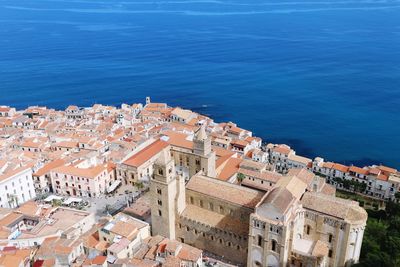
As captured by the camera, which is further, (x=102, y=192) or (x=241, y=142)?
(x=241, y=142)

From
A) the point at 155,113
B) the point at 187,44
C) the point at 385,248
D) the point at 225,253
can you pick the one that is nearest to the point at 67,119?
the point at 155,113

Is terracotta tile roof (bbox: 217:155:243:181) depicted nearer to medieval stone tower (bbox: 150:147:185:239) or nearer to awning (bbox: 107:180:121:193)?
medieval stone tower (bbox: 150:147:185:239)

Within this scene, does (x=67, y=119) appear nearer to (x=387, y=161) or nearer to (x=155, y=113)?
(x=155, y=113)

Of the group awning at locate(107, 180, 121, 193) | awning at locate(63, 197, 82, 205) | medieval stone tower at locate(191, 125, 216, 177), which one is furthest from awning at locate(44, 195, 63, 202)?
medieval stone tower at locate(191, 125, 216, 177)

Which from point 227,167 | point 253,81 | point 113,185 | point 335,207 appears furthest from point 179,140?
point 253,81

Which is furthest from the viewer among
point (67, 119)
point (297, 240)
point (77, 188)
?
point (67, 119)

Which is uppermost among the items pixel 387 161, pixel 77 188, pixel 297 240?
pixel 297 240

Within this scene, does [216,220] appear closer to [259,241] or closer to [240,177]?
[259,241]
